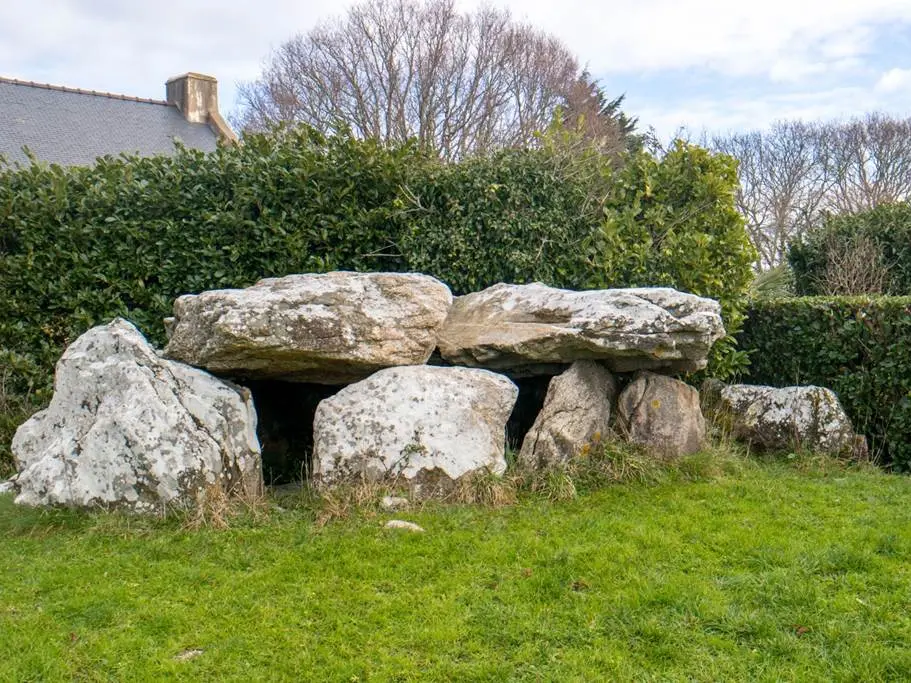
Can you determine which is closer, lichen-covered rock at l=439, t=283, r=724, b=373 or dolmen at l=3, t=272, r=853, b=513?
dolmen at l=3, t=272, r=853, b=513

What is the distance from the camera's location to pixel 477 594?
14.4 ft

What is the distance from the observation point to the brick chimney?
2220cm

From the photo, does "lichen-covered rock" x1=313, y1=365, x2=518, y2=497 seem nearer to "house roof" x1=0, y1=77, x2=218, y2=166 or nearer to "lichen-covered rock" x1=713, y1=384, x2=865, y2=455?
"lichen-covered rock" x1=713, y1=384, x2=865, y2=455

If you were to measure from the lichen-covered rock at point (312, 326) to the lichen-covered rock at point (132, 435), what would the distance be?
0.36 meters

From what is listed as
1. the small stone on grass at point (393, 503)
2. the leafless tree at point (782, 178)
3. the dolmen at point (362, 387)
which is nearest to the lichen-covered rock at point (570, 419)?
the dolmen at point (362, 387)

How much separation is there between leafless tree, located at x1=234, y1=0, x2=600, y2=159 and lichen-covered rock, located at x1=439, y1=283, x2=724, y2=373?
20318mm

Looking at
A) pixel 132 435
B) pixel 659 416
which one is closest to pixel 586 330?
pixel 659 416

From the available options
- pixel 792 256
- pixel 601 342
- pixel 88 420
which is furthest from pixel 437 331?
pixel 792 256

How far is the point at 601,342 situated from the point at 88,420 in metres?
4.41

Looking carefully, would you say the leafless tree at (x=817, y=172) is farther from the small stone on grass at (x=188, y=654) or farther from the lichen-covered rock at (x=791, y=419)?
the small stone on grass at (x=188, y=654)

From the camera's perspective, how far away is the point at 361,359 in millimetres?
6445

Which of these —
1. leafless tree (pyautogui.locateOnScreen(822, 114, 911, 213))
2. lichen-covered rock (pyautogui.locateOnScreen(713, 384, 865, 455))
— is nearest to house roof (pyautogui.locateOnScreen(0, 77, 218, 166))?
lichen-covered rock (pyautogui.locateOnScreen(713, 384, 865, 455))

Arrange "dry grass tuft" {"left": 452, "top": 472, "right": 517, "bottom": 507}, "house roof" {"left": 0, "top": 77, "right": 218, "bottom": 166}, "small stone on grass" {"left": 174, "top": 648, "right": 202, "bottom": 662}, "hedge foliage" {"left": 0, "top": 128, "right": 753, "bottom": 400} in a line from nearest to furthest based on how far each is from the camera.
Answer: "small stone on grass" {"left": 174, "top": 648, "right": 202, "bottom": 662}
"dry grass tuft" {"left": 452, "top": 472, "right": 517, "bottom": 507}
"hedge foliage" {"left": 0, "top": 128, "right": 753, "bottom": 400}
"house roof" {"left": 0, "top": 77, "right": 218, "bottom": 166}

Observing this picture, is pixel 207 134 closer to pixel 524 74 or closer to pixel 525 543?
pixel 524 74
